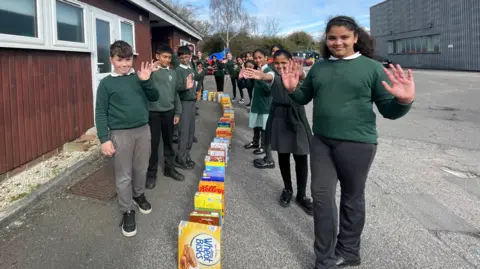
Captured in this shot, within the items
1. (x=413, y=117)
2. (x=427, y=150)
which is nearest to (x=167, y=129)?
(x=427, y=150)

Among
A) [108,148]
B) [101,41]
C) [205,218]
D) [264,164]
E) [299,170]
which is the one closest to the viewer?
[205,218]

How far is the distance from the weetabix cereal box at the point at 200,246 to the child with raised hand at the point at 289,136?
151 centimetres

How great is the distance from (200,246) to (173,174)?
2.36 metres

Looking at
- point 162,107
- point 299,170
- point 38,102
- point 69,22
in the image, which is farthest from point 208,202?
point 69,22

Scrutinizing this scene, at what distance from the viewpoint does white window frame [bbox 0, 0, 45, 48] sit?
4.30 m

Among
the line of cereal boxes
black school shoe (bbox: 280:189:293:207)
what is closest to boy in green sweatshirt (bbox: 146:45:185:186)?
the line of cereal boxes

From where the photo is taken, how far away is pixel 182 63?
540cm

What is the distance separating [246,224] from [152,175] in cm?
169

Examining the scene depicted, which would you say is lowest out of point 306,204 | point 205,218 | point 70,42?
point 306,204

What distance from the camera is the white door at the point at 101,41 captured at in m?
6.88

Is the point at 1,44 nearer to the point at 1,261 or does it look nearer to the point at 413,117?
the point at 1,261

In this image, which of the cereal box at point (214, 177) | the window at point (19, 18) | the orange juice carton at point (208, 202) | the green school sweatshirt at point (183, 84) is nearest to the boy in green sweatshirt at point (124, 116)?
the orange juice carton at point (208, 202)

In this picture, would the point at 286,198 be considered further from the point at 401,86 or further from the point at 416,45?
the point at 416,45

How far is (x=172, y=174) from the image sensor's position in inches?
193
